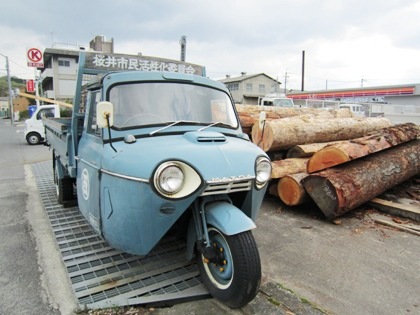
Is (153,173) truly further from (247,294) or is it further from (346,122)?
(346,122)

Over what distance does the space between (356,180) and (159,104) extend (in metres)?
3.61

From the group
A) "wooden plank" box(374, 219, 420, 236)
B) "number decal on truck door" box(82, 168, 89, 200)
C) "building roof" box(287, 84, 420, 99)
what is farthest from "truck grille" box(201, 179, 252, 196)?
"building roof" box(287, 84, 420, 99)

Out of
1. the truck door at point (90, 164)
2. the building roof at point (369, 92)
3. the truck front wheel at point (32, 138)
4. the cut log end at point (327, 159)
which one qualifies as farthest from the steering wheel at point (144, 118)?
the building roof at point (369, 92)

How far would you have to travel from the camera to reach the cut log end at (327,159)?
18.3 ft

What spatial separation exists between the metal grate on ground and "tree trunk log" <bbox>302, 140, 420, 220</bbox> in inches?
98.5

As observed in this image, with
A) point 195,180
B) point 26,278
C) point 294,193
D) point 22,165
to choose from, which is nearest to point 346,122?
point 294,193

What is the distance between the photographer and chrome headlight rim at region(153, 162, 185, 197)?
9.21 ft

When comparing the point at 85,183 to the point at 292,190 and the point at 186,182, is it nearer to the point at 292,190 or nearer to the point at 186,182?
the point at 186,182

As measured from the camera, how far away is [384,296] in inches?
133

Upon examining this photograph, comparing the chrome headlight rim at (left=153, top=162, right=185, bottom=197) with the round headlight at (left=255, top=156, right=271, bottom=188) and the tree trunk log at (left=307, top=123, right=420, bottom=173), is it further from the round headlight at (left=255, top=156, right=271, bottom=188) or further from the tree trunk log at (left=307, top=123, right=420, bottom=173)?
the tree trunk log at (left=307, top=123, right=420, bottom=173)

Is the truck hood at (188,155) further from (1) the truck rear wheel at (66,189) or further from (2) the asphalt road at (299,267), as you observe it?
(1) the truck rear wheel at (66,189)

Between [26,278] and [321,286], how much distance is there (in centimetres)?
317

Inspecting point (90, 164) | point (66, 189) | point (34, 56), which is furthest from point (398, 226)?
point (34, 56)

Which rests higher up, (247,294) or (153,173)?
(153,173)
